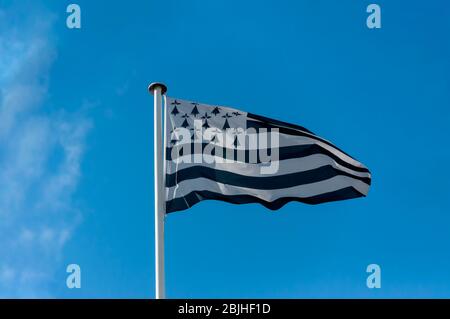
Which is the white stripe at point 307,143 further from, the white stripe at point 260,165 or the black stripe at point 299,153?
the white stripe at point 260,165

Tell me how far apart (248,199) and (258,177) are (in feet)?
1.85

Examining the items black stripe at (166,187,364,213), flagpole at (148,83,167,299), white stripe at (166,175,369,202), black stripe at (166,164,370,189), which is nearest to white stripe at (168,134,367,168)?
black stripe at (166,164,370,189)

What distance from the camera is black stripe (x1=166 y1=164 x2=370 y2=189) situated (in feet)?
41.7

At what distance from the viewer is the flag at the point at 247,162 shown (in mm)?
12797

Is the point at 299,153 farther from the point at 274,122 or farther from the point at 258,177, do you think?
the point at 258,177

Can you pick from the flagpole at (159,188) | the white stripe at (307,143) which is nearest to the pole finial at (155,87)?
the flagpole at (159,188)

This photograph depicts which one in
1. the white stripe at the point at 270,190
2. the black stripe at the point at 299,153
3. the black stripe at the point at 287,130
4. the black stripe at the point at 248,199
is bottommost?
the black stripe at the point at 248,199

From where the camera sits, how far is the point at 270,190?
13242mm

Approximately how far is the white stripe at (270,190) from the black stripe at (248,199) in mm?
64

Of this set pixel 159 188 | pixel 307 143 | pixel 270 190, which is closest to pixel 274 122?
pixel 307 143
